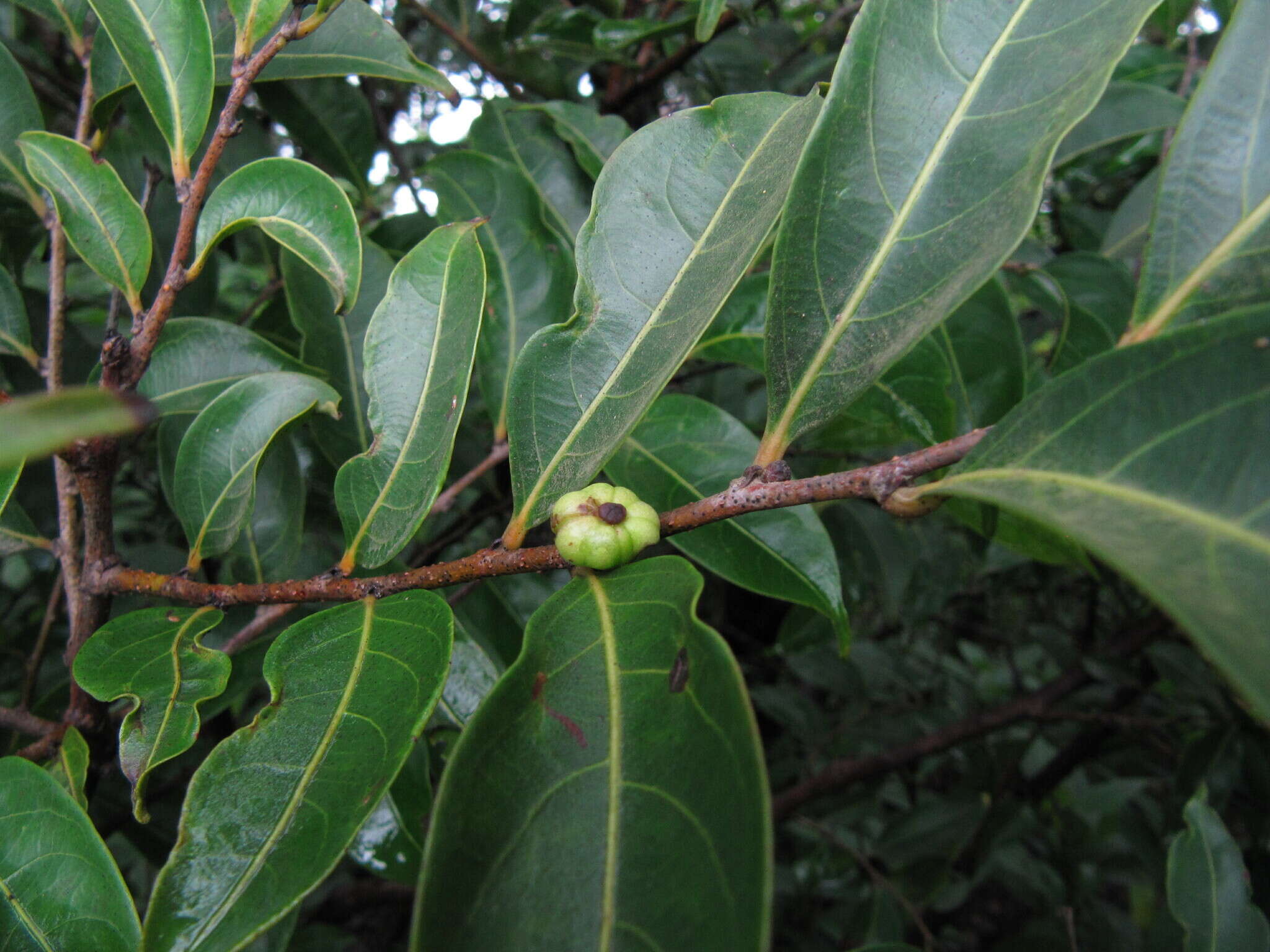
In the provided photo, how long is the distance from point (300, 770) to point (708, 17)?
0.86 m

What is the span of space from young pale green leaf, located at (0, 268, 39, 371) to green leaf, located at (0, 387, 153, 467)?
2.46 feet

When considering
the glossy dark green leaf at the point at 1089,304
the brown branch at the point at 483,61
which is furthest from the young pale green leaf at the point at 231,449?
the brown branch at the point at 483,61

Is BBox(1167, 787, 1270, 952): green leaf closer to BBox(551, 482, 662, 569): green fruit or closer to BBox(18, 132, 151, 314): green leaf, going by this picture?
BBox(551, 482, 662, 569): green fruit

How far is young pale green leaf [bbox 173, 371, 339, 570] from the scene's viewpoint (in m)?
0.76

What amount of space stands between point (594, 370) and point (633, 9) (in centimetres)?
141

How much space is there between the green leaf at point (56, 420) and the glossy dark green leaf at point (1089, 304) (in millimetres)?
996

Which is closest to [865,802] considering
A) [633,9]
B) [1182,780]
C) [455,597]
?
[1182,780]

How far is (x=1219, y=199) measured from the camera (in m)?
0.59

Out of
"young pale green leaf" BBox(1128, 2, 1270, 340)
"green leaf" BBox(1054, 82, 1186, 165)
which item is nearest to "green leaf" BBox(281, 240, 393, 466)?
"young pale green leaf" BBox(1128, 2, 1270, 340)

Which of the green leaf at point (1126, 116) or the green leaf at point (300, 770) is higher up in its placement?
the green leaf at point (1126, 116)

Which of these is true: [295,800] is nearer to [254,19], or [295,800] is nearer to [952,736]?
[254,19]

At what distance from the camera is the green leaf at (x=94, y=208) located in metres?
0.73

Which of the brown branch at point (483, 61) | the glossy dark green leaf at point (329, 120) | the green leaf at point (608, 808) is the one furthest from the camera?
the brown branch at point (483, 61)

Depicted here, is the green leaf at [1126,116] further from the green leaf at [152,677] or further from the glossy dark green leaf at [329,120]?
the green leaf at [152,677]
